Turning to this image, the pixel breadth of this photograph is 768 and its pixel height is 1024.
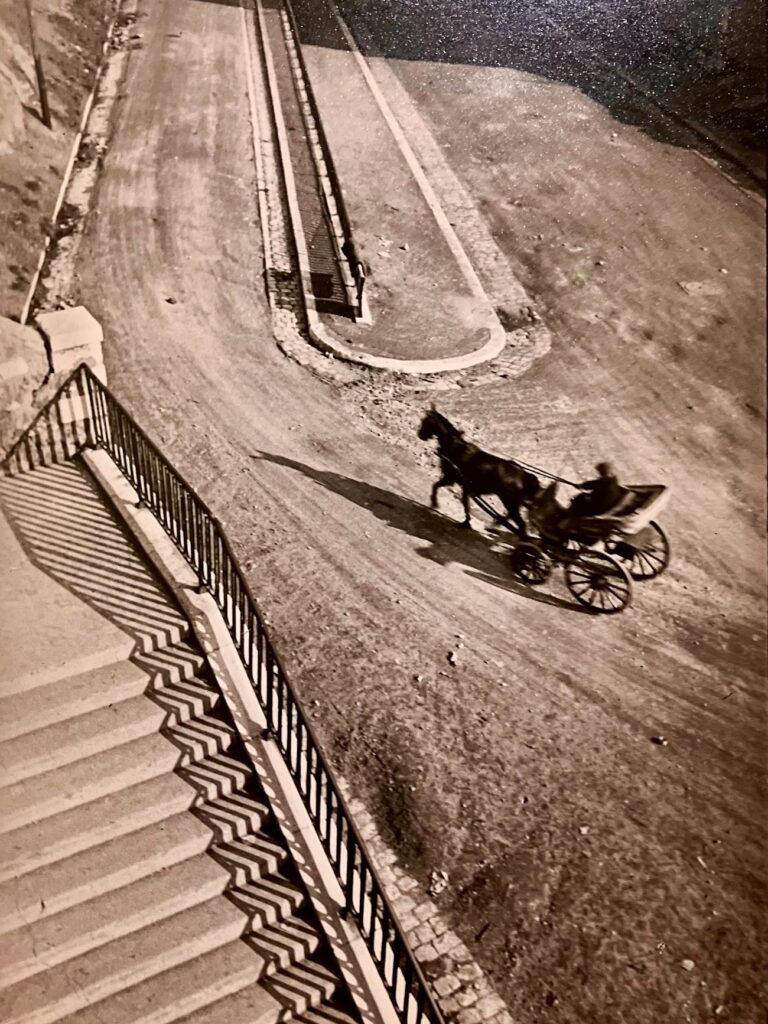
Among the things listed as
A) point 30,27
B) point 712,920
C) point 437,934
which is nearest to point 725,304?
point 712,920

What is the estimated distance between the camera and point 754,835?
5855 mm

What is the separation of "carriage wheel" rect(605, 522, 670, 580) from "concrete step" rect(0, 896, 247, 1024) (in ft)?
13.9

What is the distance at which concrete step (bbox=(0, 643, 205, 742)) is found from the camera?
16.8 ft

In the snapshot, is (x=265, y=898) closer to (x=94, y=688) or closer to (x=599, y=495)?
(x=94, y=688)

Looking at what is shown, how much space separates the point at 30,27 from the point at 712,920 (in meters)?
8.79

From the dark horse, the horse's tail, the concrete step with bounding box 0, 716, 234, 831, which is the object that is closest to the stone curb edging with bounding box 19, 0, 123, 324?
the dark horse

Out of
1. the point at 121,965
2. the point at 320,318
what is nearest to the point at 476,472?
the point at 320,318

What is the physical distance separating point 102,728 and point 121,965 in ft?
4.54

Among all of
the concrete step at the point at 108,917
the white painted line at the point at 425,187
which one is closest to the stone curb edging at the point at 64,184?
the white painted line at the point at 425,187

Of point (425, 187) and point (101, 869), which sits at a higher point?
point (425, 187)

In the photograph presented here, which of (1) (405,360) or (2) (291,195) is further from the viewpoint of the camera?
(2) (291,195)

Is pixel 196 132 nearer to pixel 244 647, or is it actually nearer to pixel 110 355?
pixel 110 355

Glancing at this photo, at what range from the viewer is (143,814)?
5.02 meters

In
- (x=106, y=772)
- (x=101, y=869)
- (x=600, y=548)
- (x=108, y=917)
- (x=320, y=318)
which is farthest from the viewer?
(x=320, y=318)
